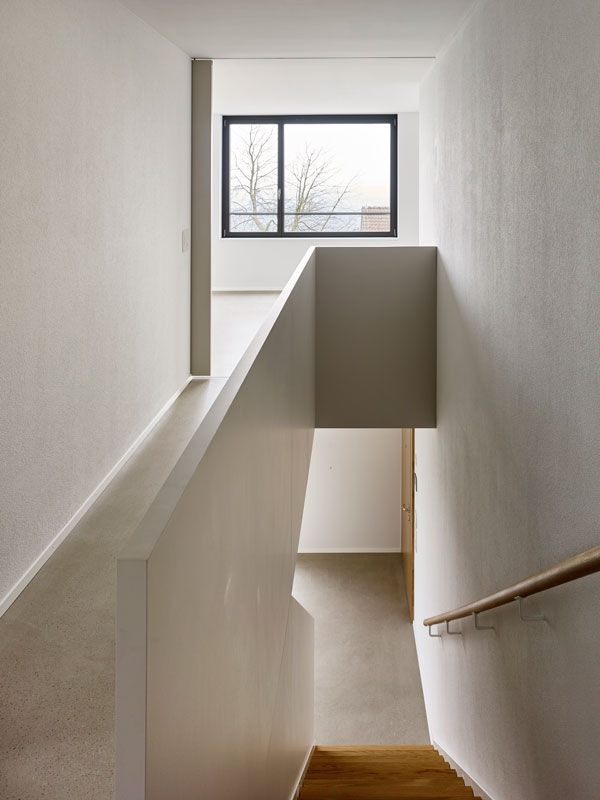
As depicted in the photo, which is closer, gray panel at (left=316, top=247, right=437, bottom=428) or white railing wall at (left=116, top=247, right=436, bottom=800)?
white railing wall at (left=116, top=247, right=436, bottom=800)

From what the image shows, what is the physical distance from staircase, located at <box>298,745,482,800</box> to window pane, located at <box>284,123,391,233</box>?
20.1 feet

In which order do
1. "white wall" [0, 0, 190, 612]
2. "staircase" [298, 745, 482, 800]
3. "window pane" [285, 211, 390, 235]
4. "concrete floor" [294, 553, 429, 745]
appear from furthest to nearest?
"window pane" [285, 211, 390, 235] → "concrete floor" [294, 553, 429, 745] → "staircase" [298, 745, 482, 800] → "white wall" [0, 0, 190, 612]

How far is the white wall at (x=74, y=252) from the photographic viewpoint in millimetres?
3086

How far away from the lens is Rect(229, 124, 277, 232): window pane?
9680mm

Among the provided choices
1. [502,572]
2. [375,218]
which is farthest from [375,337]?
[375,218]

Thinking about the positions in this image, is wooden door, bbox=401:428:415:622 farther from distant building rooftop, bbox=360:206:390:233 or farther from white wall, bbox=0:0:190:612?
white wall, bbox=0:0:190:612

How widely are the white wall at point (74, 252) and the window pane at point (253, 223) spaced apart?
4.17 meters

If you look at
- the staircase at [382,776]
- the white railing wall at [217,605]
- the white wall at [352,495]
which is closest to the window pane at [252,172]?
the white wall at [352,495]

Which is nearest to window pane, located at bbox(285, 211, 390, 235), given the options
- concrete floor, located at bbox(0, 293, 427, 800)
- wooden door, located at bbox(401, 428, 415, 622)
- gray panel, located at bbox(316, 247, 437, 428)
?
concrete floor, located at bbox(0, 293, 427, 800)

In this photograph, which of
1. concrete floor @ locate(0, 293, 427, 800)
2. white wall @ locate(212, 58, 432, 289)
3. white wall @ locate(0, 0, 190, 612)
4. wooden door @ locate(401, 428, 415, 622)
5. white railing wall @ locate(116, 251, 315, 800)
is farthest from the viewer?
wooden door @ locate(401, 428, 415, 622)

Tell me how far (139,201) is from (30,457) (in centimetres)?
223

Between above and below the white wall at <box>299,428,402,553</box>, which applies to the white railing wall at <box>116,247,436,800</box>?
A: above

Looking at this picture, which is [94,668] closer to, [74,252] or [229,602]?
[229,602]

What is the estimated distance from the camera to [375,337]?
21.1 ft
